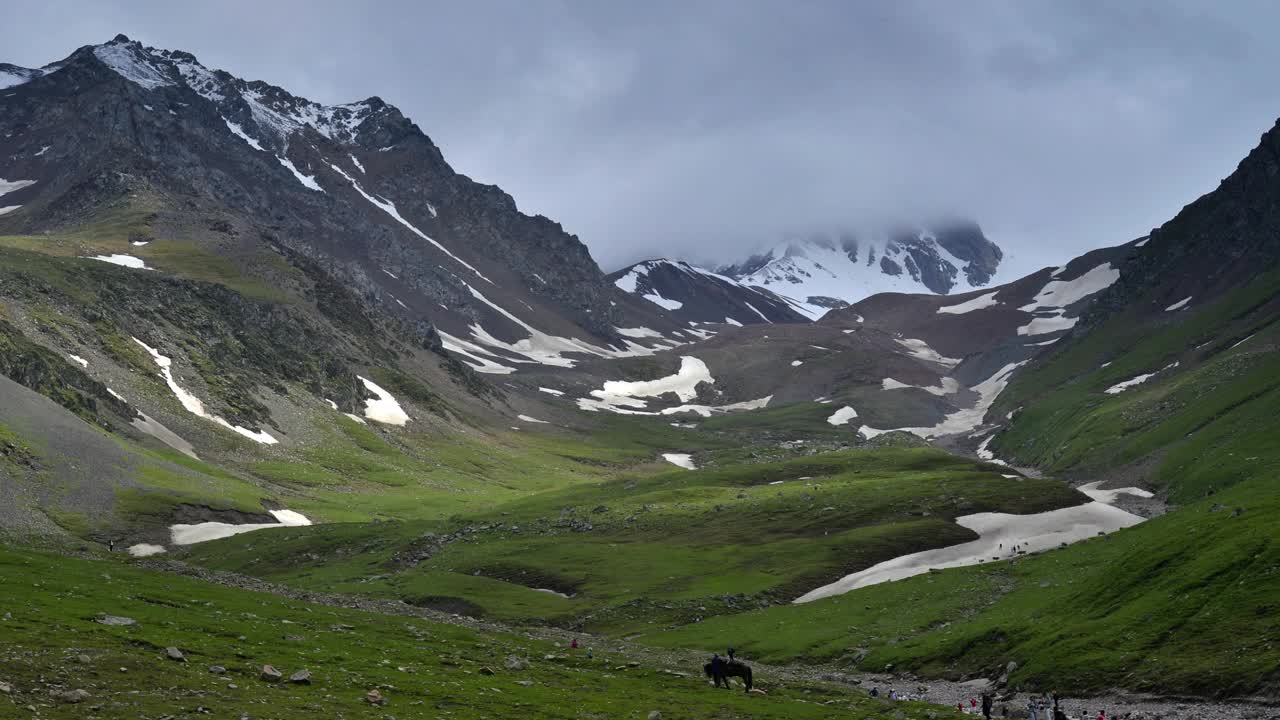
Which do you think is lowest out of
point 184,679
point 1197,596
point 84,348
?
point 184,679

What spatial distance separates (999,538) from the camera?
324ft

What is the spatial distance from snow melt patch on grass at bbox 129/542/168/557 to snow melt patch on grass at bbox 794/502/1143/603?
205ft

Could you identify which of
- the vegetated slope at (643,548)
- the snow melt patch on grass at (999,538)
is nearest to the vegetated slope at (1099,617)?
the snow melt patch on grass at (999,538)

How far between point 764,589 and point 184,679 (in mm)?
58109

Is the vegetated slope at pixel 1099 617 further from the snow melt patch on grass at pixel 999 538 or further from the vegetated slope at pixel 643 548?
the vegetated slope at pixel 643 548

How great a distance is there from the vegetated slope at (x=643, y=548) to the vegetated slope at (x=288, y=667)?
69.6 feet

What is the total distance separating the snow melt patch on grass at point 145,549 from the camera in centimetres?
10081

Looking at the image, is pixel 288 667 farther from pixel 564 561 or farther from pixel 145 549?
pixel 145 549

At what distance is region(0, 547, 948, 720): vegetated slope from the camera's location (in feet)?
101

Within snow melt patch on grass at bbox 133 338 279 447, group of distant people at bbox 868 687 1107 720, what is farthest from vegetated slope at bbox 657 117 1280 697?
snow melt patch on grass at bbox 133 338 279 447

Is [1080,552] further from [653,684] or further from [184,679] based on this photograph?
[184,679]

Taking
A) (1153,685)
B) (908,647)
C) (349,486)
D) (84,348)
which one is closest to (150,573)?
(908,647)

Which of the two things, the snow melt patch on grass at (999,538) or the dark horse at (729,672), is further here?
the snow melt patch on grass at (999,538)

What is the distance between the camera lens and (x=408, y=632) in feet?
193
